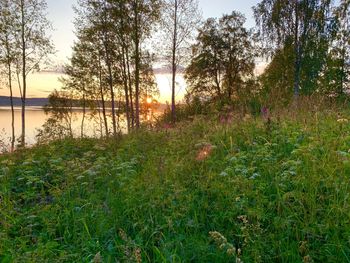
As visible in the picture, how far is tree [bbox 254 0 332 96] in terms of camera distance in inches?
932

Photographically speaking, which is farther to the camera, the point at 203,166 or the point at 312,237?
the point at 203,166

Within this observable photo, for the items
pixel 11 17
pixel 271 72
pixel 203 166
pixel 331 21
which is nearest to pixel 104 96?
pixel 11 17

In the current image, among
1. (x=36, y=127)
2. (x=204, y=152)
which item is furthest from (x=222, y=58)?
(x=204, y=152)

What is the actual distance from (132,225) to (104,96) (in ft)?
102

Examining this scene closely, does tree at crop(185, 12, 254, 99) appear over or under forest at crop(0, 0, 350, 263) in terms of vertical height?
over

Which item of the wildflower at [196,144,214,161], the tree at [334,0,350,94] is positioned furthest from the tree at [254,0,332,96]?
the wildflower at [196,144,214,161]

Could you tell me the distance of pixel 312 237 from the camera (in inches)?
108

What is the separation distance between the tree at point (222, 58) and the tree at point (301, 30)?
43.9 ft

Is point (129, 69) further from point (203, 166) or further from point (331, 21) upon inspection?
point (203, 166)

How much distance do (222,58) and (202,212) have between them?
3730 centimetres

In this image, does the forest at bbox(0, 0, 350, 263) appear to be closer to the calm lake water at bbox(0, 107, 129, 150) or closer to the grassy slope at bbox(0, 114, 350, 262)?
the grassy slope at bbox(0, 114, 350, 262)

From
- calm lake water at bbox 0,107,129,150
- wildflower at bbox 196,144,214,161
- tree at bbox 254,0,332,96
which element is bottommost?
calm lake water at bbox 0,107,129,150

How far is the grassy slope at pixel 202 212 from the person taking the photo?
273cm

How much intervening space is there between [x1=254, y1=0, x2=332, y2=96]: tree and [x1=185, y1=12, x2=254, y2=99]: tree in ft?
43.9
